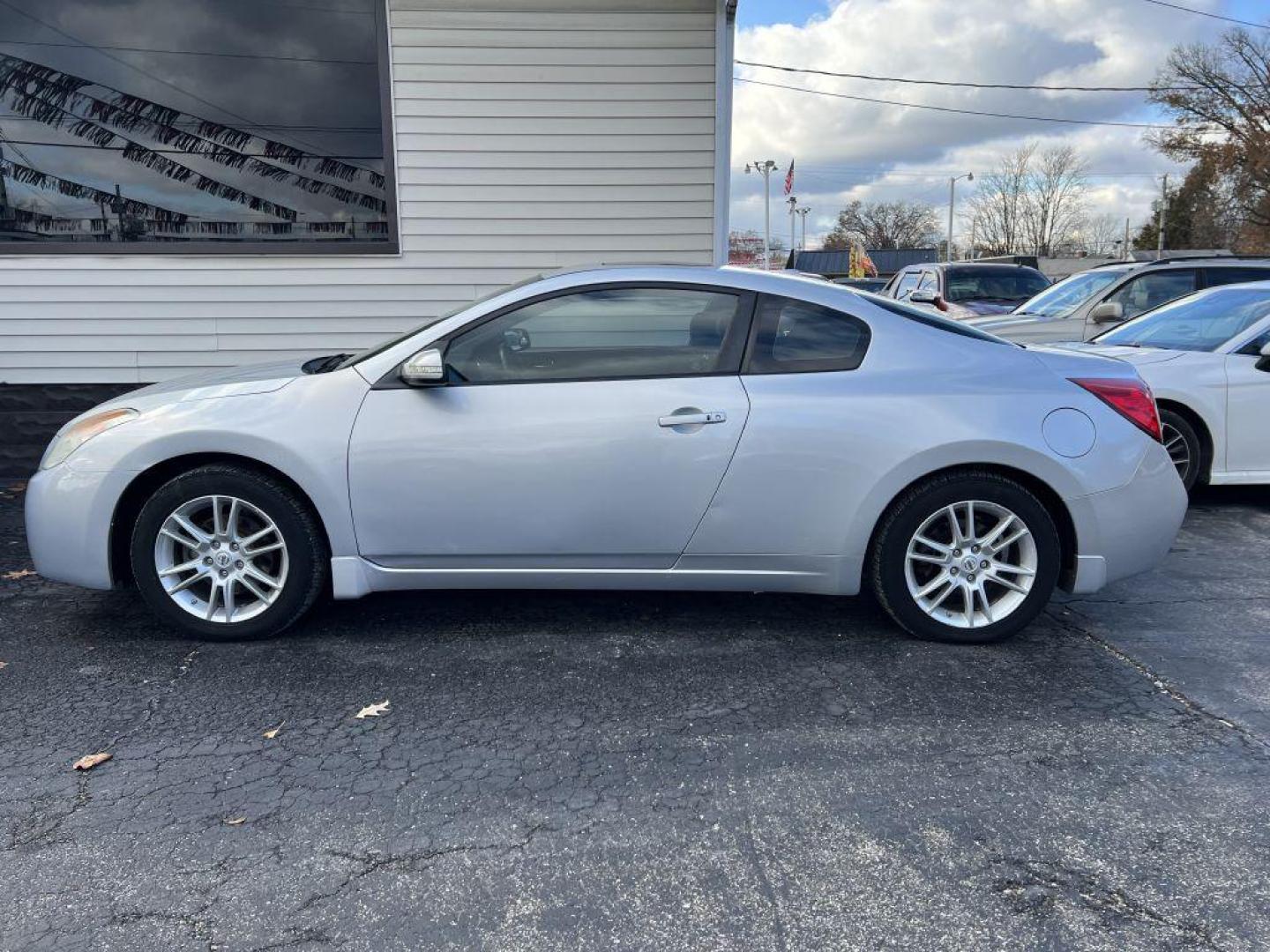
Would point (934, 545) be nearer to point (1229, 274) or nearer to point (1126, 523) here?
point (1126, 523)

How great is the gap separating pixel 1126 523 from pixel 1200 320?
394 centimetres

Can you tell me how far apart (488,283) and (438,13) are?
2041mm

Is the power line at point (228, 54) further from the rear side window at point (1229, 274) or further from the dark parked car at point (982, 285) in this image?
the rear side window at point (1229, 274)

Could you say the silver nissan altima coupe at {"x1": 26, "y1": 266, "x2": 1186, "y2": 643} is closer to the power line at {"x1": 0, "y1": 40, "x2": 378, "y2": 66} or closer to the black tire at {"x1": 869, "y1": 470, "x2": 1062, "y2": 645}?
the black tire at {"x1": 869, "y1": 470, "x2": 1062, "y2": 645}

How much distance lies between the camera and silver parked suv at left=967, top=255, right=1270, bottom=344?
900 cm

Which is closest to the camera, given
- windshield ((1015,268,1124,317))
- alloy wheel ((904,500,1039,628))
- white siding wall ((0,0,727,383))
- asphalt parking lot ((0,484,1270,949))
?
asphalt parking lot ((0,484,1270,949))

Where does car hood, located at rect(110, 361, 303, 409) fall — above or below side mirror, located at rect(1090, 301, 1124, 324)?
below

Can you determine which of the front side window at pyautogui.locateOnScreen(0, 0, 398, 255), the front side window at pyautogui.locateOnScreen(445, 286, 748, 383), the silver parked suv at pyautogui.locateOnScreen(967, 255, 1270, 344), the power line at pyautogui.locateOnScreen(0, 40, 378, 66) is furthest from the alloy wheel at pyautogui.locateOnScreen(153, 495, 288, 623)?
the silver parked suv at pyautogui.locateOnScreen(967, 255, 1270, 344)

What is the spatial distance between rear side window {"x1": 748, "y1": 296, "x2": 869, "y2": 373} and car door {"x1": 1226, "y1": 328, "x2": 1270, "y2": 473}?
3.77 m

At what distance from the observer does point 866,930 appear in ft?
7.83

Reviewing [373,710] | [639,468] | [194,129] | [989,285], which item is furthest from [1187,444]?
[194,129]

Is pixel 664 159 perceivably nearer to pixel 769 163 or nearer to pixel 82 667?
pixel 82 667

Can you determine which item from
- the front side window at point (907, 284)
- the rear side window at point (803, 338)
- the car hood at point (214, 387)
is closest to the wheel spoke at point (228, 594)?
the car hood at point (214, 387)

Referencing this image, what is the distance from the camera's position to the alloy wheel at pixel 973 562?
13.2ft
